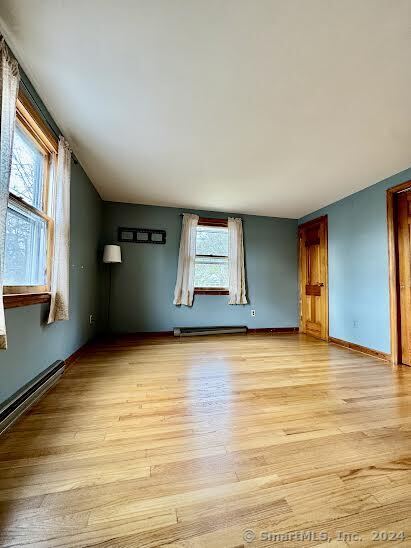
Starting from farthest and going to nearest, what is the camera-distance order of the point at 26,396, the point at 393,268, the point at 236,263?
1. the point at 236,263
2. the point at 393,268
3. the point at 26,396

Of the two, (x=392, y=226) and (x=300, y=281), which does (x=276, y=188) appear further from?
(x=300, y=281)

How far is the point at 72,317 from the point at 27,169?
1617 mm

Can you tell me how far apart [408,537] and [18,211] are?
8.82 feet

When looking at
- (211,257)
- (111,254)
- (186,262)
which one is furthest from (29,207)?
(211,257)

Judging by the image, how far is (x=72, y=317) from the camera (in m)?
2.78

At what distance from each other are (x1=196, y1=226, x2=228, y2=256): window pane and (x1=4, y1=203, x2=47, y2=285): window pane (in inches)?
108

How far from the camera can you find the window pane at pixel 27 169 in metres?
1.72

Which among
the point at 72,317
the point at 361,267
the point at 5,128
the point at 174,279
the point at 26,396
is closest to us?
the point at 5,128

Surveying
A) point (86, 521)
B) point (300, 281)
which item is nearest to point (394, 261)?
point (300, 281)

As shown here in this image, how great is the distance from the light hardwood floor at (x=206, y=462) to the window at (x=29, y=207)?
3.22ft

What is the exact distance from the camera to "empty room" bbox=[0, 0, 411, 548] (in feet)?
3.22

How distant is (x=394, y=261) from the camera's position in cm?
294

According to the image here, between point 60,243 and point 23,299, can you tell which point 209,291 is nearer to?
point 60,243

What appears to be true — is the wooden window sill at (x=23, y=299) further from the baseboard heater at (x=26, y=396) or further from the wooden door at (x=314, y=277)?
the wooden door at (x=314, y=277)
